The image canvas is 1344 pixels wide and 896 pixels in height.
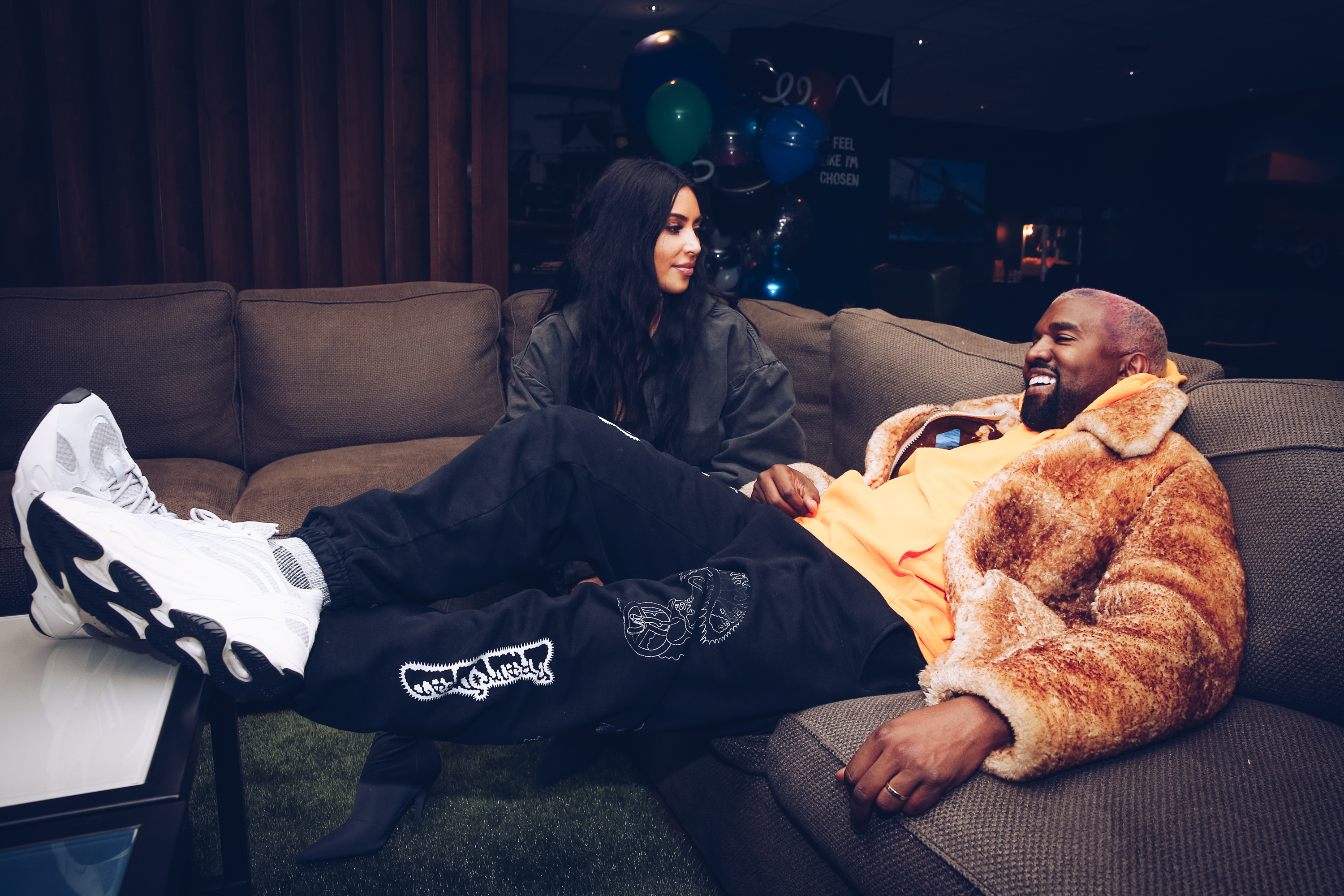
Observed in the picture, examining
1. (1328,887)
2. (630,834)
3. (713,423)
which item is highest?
(713,423)

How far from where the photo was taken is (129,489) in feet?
3.30

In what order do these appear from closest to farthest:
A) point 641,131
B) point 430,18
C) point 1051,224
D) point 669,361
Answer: point 669,361
point 430,18
point 641,131
point 1051,224

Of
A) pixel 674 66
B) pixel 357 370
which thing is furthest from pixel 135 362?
pixel 674 66

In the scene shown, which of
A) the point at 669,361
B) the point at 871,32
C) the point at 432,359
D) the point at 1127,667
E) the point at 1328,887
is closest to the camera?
the point at 1328,887

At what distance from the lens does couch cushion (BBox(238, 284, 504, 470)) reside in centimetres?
225

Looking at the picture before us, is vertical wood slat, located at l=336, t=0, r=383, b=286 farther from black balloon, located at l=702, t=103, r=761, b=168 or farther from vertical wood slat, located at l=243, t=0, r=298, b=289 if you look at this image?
black balloon, located at l=702, t=103, r=761, b=168

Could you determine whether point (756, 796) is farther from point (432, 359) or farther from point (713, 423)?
point (432, 359)

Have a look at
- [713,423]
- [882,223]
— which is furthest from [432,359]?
[882,223]

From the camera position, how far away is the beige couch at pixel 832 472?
78 cm

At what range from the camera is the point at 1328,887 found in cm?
72

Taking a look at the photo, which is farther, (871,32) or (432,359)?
(871,32)

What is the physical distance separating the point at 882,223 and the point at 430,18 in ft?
11.4

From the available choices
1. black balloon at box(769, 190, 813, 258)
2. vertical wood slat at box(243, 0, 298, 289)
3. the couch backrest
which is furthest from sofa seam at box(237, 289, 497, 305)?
black balloon at box(769, 190, 813, 258)

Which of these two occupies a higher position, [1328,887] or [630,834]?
[1328,887]
